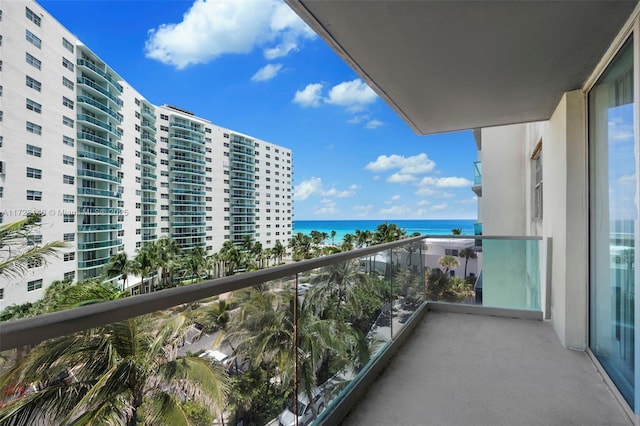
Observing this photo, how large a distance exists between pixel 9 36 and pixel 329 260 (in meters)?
37.1

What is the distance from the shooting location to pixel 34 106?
87.9ft

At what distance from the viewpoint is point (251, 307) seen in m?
1.32

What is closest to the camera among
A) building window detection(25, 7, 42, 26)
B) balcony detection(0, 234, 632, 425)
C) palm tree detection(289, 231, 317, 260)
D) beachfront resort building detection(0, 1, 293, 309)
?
balcony detection(0, 234, 632, 425)

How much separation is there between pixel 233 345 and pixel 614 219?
112 inches

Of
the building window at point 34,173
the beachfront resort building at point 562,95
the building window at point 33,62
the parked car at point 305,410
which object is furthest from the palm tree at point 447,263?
the building window at point 33,62

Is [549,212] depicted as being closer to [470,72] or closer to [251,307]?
[470,72]

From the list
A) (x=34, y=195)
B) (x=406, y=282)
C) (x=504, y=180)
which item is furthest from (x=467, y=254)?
(x=34, y=195)

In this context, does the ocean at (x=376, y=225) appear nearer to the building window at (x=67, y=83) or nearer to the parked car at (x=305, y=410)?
the building window at (x=67, y=83)

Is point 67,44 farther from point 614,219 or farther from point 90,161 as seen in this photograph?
point 614,219

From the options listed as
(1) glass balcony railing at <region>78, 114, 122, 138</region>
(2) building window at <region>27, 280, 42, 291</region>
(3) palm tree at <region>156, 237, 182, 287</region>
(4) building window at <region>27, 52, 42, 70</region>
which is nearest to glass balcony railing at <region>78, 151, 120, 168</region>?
(1) glass balcony railing at <region>78, 114, 122, 138</region>

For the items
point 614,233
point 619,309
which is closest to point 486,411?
point 619,309

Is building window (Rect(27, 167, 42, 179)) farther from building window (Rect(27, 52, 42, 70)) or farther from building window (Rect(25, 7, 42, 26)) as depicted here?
building window (Rect(25, 7, 42, 26))

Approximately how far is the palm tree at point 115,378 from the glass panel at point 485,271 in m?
4.03

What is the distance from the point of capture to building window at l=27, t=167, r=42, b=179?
995 inches
